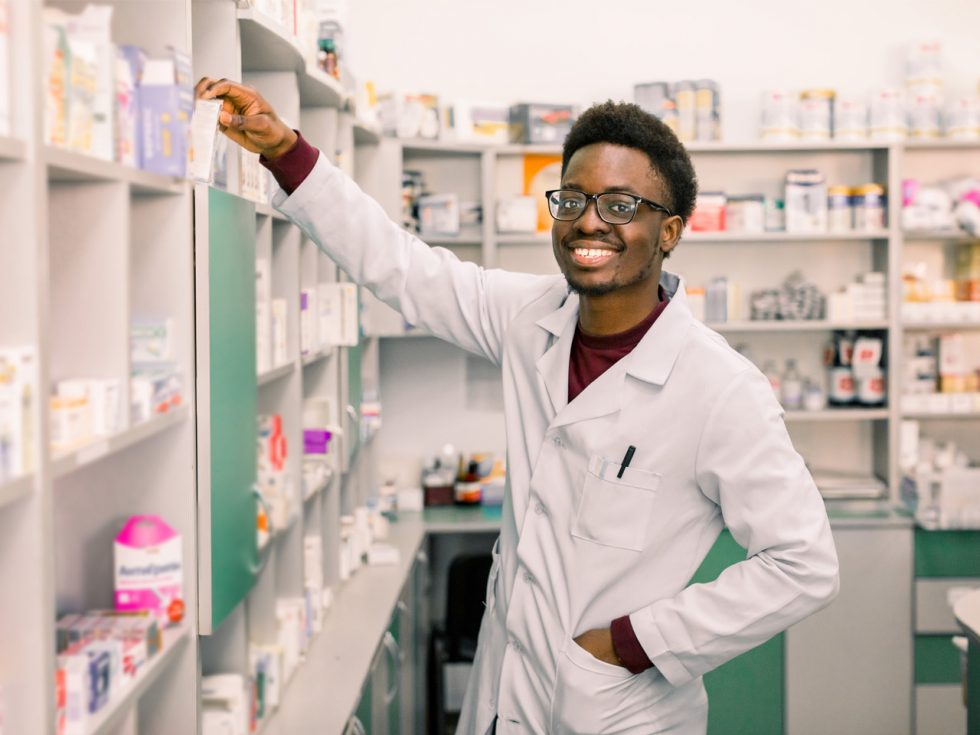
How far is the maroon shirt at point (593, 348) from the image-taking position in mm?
1904

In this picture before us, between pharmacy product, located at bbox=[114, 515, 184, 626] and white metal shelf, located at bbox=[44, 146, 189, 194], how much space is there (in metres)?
0.54

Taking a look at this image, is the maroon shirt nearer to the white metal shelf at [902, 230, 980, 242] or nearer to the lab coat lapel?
the lab coat lapel

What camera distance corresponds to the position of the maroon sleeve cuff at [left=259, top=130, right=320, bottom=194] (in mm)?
1962

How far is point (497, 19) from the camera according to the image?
16.7 ft

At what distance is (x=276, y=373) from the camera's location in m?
2.62

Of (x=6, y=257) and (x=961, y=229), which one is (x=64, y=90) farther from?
(x=961, y=229)

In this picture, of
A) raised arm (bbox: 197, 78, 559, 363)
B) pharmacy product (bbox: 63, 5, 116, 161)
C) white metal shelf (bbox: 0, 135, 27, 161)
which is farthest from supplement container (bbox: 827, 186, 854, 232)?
white metal shelf (bbox: 0, 135, 27, 161)

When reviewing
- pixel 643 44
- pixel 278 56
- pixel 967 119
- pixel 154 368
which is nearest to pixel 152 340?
pixel 154 368

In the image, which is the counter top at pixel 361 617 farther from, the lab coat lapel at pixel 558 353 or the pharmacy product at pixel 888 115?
the pharmacy product at pixel 888 115

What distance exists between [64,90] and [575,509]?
3.61 ft

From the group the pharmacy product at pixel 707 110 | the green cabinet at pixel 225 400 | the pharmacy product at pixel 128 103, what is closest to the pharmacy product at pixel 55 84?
the pharmacy product at pixel 128 103

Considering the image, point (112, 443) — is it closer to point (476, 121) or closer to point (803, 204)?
point (476, 121)

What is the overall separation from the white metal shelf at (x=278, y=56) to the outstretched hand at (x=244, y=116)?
0.50m

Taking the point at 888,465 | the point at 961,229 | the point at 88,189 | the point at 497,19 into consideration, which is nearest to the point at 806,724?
the point at 888,465
